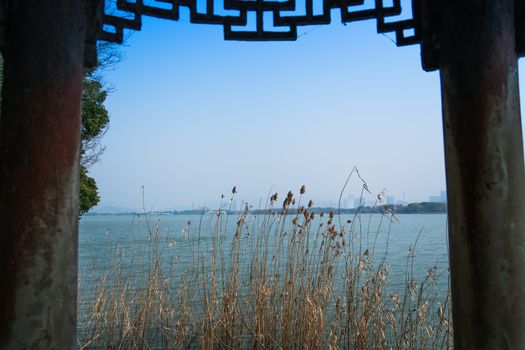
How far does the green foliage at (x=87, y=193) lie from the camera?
330 inches

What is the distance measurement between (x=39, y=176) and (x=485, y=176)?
5.10 feet

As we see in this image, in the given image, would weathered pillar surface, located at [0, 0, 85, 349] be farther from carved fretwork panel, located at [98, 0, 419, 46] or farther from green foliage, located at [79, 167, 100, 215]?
green foliage, located at [79, 167, 100, 215]

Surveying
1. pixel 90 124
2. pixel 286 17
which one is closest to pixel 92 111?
pixel 90 124

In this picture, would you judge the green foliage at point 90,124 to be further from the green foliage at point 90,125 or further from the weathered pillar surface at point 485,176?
the weathered pillar surface at point 485,176

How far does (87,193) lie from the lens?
27.7ft

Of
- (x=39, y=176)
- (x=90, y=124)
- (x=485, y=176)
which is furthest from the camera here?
(x=90, y=124)

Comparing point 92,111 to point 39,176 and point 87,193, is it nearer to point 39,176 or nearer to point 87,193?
point 87,193

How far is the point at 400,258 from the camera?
35.6 feet

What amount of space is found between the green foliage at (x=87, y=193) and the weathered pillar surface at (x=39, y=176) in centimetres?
705

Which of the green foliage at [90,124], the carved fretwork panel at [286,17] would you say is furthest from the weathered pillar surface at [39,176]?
the green foliage at [90,124]

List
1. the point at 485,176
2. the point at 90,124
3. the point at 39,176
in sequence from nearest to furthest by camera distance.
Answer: the point at 39,176 < the point at 485,176 < the point at 90,124

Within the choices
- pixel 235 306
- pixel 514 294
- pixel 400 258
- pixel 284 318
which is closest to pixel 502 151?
pixel 514 294

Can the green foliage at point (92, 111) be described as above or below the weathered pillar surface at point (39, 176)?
above

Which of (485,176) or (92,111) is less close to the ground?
(92,111)
